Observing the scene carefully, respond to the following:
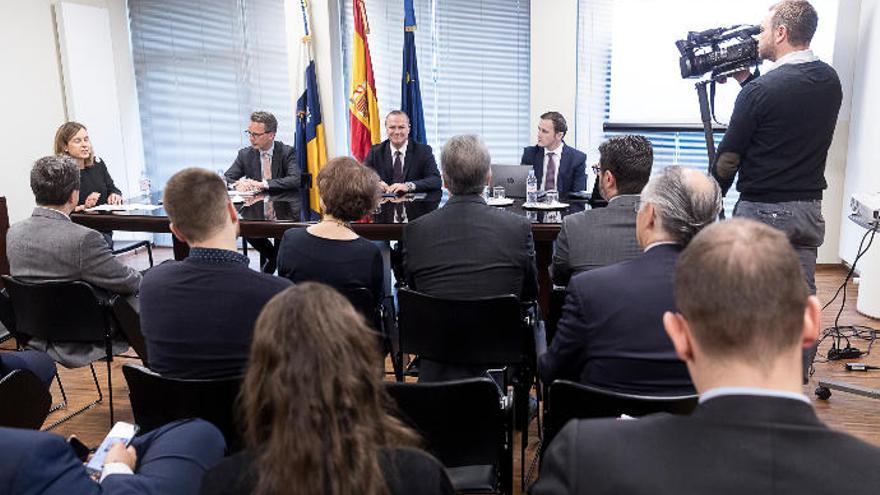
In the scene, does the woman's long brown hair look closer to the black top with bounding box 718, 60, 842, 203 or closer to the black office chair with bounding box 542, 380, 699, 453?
the black office chair with bounding box 542, 380, 699, 453

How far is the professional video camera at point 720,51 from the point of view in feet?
11.3

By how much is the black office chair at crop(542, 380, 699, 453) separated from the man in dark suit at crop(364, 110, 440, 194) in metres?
3.12

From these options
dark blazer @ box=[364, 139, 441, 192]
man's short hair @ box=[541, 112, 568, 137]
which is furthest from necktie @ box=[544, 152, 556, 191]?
dark blazer @ box=[364, 139, 441, 192]

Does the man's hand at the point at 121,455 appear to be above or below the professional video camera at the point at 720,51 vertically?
below

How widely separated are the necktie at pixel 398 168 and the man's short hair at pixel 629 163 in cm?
256

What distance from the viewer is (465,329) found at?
2.42 metres

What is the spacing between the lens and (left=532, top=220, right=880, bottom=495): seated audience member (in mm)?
854

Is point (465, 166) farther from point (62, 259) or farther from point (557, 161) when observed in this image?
point (557, 161)

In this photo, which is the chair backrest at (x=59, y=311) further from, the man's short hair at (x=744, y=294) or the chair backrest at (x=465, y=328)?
the man's short hair at (x=744, y=294)

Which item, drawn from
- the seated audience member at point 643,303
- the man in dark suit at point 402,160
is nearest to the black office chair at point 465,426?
the seated audience member at point 643,303

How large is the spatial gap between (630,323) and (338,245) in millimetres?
1261

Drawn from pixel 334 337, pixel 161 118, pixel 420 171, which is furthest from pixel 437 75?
pixel 334 337

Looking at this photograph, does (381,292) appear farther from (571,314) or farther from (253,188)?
(253,188)

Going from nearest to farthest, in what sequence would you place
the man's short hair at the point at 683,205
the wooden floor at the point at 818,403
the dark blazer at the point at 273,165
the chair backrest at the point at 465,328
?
the man's short hair at the point at 683,205 < the chair backrest at the point at 465,328 < the wooden floor at the point at 818,403 < the dark blazer at the point at 273,165
